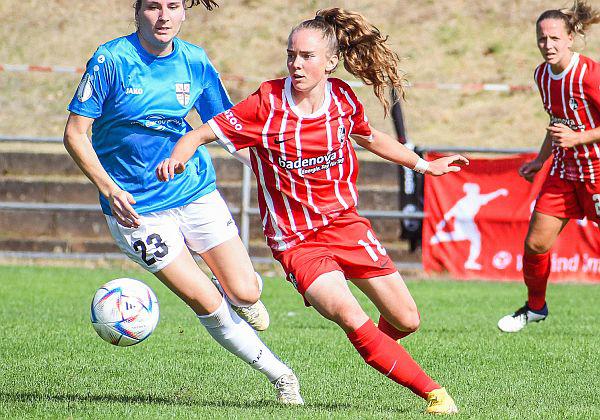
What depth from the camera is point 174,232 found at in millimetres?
5203

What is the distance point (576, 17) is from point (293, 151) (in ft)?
10.5

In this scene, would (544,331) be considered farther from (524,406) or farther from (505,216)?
(505,216)

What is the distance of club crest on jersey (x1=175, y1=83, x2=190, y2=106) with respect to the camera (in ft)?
17.1

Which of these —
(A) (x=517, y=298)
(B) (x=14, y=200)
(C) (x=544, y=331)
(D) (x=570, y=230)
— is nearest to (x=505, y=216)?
(D) (x=570, y=230)

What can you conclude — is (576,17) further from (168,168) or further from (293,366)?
(168,168)

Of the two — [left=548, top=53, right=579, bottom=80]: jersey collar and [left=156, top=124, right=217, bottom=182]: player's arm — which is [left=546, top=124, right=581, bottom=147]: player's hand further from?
[left=156, top=124, right=217, bottom=182]: player's arm

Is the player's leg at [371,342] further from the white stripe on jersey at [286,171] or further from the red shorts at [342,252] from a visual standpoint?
the white stripe on jersey at [286,171]

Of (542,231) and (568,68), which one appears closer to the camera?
(568,68)

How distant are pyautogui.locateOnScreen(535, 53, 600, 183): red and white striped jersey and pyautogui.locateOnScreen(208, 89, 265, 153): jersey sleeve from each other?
3.12 m

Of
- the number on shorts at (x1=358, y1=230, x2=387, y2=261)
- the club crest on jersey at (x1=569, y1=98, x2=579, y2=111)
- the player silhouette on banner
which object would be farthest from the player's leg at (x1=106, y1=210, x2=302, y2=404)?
the player silhouette on banner

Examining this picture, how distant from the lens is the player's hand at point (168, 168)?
4684 mm

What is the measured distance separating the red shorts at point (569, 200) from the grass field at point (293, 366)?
0.91 m

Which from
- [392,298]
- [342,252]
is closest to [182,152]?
[342,252]

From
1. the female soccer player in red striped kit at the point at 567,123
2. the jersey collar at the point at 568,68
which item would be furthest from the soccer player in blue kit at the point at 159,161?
the jersey collar at the point at 568,68
